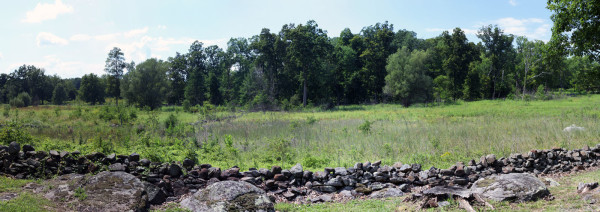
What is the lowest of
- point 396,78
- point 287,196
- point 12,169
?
point 287,196

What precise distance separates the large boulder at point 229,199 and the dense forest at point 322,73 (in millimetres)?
34121

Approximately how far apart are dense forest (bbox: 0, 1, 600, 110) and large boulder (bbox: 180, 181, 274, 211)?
34121 millimetres

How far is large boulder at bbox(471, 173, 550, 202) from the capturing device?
5.92m

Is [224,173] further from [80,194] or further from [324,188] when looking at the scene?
[80,194]

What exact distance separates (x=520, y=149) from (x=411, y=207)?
6.41 metres

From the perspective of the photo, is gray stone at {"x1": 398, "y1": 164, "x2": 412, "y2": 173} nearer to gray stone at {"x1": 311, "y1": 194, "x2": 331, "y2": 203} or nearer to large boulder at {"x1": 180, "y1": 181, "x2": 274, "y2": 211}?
gray stone at {"x1": 311, "y1": 194, "x2": 331, "y2": 203}

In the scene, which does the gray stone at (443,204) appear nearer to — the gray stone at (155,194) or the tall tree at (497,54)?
the gray stone at (155,194)

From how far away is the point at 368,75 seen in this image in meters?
54.9

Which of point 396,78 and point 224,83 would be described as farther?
point 224,83

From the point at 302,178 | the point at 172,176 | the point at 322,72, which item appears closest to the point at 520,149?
the point at 302,178

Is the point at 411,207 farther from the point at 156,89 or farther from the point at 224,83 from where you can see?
the point at 224,83

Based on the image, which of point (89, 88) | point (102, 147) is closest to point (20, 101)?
point (89, 88)

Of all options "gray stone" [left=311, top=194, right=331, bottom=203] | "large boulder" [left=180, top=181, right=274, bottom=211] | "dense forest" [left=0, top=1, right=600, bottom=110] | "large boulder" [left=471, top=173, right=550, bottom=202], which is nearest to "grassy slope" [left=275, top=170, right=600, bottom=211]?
"large boulder" [left=471, top=173, right=550, bottom=202]

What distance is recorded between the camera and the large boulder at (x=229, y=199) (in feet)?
20.1
